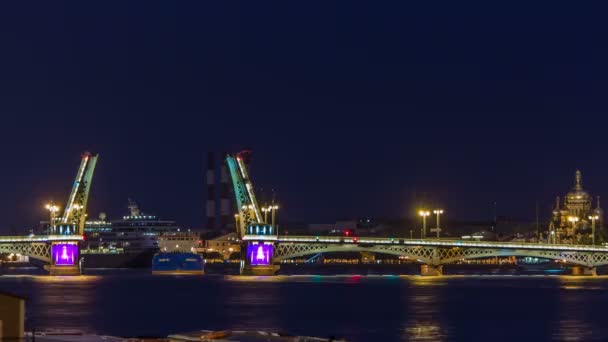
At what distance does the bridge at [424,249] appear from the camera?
14062cm

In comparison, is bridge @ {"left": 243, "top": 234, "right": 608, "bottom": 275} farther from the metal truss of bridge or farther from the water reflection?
the water reflection

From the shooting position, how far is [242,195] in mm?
146875

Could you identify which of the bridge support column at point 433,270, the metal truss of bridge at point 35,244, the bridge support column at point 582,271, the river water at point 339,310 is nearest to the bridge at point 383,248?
the bridge support column at point 433,270

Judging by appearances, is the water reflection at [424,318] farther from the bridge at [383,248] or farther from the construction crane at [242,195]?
the construction crane at [242,195]

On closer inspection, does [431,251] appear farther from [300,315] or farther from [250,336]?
[250,336]

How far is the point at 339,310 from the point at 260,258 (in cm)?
6386

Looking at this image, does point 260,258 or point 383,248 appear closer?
point 260,258

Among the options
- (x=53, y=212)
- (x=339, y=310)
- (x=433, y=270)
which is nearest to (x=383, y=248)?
(x=433, y=270)

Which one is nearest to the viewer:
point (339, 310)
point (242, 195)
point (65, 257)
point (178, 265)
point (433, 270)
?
point (339, 310)

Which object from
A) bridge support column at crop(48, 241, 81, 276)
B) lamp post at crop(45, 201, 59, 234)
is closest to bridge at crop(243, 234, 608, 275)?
bridge support column at crop(48, 241, 81, 276)

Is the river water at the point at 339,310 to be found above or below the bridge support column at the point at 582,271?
below

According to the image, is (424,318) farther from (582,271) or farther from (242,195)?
(582,271)

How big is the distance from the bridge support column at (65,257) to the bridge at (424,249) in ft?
58.6

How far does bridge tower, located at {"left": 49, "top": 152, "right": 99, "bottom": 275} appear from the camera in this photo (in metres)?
147
